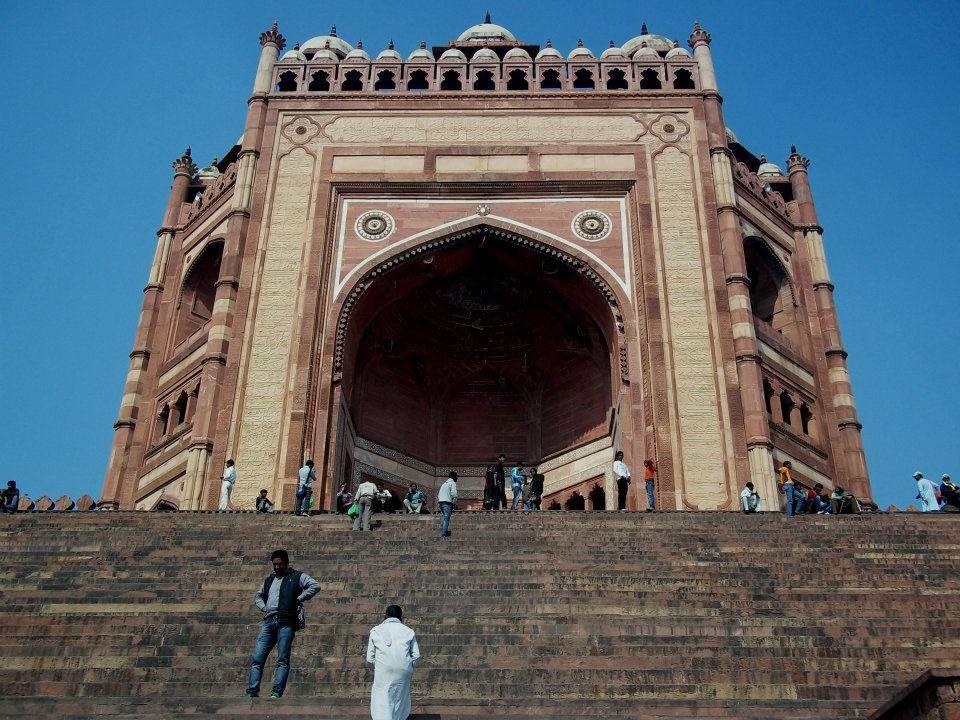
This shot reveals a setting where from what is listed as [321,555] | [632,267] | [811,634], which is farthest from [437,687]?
[632,267]

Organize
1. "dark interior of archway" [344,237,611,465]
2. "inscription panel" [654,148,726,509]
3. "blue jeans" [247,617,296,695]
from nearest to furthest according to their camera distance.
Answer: "blue jeans" [247,617,296,695], "inscription panel" [654,148,726,509], "dark interior of archway" [344,237,611,465]

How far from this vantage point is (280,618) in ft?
26.3

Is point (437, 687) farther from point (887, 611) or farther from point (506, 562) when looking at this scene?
point (887, 611)

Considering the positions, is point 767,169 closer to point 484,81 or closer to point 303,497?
point 484,81

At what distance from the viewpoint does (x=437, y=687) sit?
8.66 metres

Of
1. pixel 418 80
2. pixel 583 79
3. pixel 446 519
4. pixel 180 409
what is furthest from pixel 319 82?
pixel 446 519

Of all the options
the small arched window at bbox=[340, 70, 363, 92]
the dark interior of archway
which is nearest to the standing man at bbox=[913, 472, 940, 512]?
the dark interior of archway

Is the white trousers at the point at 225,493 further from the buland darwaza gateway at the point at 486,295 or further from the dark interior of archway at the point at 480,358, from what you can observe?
the dark interior of archway at the point at 480,358

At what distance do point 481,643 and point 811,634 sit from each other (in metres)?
2.87

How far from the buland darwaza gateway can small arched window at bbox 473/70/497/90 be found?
5 cm

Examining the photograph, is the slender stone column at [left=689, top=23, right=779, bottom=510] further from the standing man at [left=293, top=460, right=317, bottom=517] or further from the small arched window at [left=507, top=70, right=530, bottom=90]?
the standing man at [left=293, top=460, right=317, bottom=517]

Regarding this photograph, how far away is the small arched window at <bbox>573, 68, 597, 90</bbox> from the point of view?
950 inches

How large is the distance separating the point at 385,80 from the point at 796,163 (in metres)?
9.93

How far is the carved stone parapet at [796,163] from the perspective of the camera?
2609 cm
